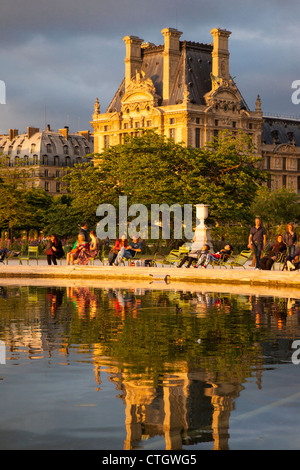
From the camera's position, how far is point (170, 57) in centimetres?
10681

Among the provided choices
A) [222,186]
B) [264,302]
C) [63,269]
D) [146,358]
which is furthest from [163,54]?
[146,358]

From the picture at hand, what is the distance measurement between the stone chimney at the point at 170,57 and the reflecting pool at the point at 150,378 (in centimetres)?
9394

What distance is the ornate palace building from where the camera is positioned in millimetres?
106125

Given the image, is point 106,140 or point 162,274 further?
point 106,140

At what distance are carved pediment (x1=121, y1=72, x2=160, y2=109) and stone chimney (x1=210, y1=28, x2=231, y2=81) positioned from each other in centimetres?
792

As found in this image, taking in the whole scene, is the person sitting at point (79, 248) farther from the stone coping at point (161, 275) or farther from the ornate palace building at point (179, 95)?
the ornate palace building at point (179, 95)

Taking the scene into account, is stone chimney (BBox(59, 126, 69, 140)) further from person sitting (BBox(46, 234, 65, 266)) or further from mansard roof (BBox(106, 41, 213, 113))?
person sitting (BBox(46, 234, 65, 266))

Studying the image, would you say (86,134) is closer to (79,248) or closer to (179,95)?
(179,95)

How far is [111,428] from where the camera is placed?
6.68m

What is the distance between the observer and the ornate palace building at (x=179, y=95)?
106 m

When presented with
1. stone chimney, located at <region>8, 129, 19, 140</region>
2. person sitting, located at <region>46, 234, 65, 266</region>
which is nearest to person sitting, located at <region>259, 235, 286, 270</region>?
person sitting, located at <region>46, 234, 65, 266</region>

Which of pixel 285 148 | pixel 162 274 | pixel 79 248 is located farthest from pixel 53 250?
pixel 285 148

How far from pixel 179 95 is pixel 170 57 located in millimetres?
4726
